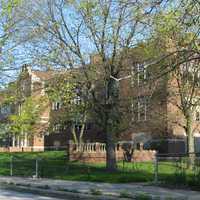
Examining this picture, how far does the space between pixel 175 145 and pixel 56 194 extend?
34.3 m

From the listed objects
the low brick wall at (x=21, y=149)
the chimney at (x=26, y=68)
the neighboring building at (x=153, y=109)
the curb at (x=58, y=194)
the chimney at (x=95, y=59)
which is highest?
the chimney at (x=95, y=59)

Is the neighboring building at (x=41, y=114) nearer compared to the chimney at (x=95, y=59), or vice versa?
the chimney at (x=95, y=59)

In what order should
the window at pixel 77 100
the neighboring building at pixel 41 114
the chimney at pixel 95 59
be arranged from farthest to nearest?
1. the window at pixel 77 100
2. the neighboring building at pixel 41 114
3. the chimney at pixel 95 59

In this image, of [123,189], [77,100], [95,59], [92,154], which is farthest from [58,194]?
[92,154]

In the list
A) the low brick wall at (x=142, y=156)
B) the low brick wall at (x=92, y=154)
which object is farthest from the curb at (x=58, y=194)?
the low brick wall at (x=142, y=156)

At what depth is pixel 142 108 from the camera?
3391 cm

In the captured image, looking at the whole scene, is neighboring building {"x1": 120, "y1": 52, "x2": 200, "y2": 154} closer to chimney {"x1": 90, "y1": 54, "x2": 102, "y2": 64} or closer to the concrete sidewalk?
chimney {"x1": 90, "y1": 54, "x2": 102, "y2": 64}

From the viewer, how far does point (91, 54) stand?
29000 mm

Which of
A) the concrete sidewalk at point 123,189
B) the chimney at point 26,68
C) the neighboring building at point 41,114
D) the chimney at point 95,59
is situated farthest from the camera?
the neighboring building at point 41,114

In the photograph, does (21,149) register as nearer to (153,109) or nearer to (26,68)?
(153,109)

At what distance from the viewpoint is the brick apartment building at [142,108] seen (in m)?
25.9

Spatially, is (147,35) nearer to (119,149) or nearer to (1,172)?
(1,172)

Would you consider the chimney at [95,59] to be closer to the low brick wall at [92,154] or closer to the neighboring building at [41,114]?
→ the neighboring building at [41,114]

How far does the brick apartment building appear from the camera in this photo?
25891 mm
